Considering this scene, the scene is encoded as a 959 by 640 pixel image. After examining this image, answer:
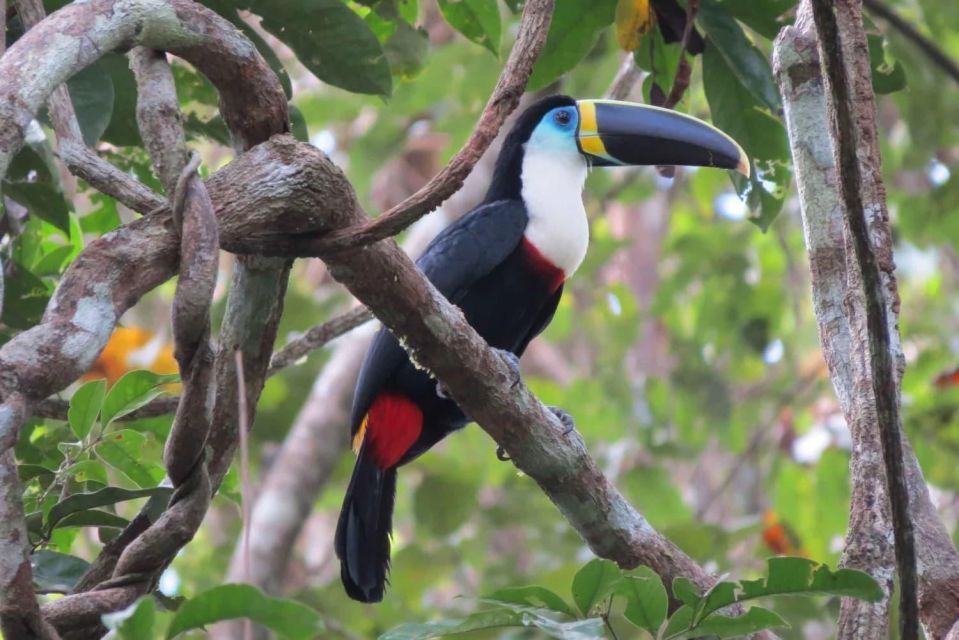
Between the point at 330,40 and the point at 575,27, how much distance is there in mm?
513

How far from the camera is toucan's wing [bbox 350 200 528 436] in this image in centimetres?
324

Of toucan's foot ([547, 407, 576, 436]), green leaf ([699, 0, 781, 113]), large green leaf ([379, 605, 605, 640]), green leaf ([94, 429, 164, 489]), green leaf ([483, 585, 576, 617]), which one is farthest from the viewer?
green leaf ([699, 0, 781, 113])

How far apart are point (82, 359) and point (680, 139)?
7.04 feet

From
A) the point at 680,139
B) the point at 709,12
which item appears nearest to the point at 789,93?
the point at 709,12

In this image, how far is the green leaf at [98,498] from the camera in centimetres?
186

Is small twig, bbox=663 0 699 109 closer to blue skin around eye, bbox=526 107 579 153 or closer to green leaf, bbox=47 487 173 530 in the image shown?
blue skin around eye, bbox=526 107 579 153

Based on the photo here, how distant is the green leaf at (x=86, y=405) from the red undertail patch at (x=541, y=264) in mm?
1675

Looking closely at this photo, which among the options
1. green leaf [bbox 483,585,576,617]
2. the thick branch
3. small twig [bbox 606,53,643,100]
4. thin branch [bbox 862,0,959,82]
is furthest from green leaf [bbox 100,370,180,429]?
thin branch [bbox 862,0,959,82]

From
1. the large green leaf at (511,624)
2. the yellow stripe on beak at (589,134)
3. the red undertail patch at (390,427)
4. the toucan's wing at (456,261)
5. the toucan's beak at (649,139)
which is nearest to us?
the large green leaf at (511,624)

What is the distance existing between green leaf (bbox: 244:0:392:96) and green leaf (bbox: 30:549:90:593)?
1064 millimetres

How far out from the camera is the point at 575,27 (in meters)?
2.71

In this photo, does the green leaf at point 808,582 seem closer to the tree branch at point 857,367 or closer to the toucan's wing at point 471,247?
the tree branch at point 857,367

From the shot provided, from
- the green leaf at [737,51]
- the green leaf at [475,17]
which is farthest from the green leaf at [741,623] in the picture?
the green leaf at [475,17]

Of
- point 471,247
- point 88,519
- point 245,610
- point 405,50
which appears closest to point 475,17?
point 405,50
